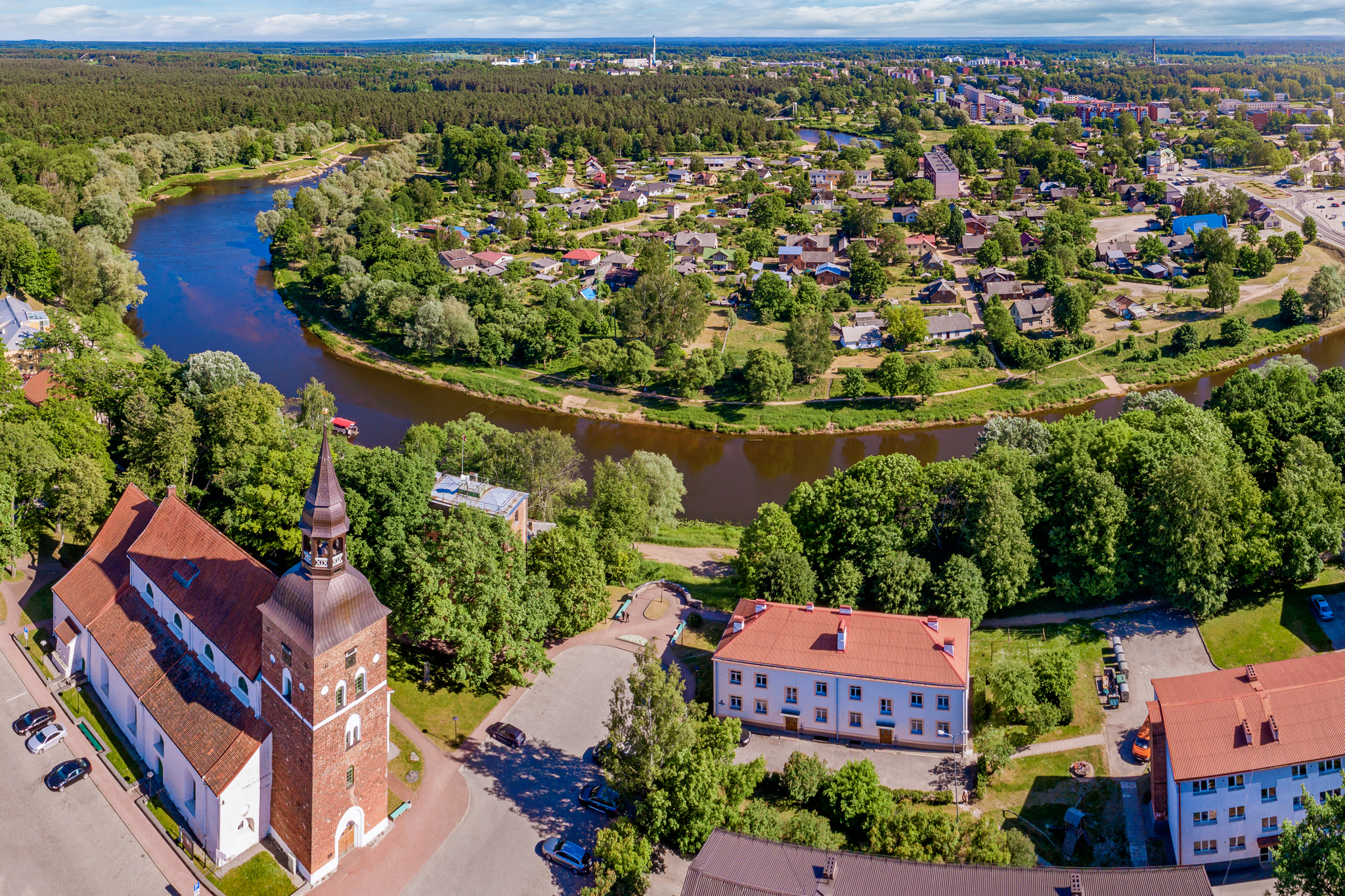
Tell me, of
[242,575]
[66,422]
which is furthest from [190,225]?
[242,575]

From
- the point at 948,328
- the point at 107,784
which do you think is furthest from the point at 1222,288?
the point at 107,784

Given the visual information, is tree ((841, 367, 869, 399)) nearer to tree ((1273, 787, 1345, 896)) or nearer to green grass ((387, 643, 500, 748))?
green grass ((387, 643, 500, 748))

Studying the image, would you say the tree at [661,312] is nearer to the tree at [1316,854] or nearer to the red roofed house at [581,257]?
the red roofed house at [581,257]

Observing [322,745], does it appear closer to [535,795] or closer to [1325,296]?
[535,795]

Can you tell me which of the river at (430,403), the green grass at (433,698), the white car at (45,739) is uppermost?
the white car at (45,739)

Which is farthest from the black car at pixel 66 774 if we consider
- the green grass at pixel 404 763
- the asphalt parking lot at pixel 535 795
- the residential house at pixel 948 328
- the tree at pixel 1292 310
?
the tree at pixel 1292 310

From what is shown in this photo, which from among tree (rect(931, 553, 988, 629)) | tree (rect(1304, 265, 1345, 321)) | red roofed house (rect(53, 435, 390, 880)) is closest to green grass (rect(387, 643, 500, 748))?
red roofed house (rect(53, 435, 390, 880))

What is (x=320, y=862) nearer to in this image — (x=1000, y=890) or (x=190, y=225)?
(x=1000, y=890)

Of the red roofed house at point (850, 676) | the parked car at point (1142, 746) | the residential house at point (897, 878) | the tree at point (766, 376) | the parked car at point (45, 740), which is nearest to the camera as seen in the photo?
the residential house at point (897, 878)
